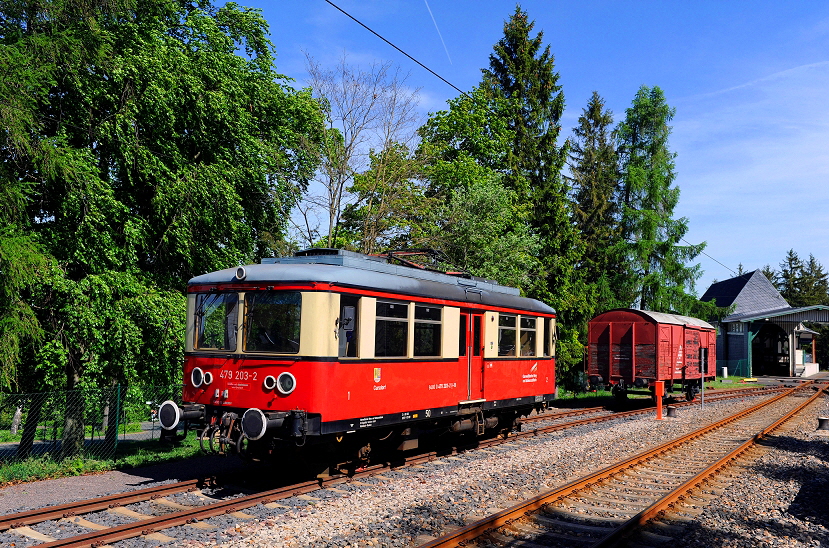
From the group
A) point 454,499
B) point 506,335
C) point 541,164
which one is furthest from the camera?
point 541,164

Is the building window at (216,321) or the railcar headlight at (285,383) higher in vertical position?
the building window at (216,321)

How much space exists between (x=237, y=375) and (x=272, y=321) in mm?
944

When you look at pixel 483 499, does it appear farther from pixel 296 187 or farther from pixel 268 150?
pixel 296 187

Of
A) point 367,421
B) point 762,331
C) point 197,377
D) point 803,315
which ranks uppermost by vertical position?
point 803,315

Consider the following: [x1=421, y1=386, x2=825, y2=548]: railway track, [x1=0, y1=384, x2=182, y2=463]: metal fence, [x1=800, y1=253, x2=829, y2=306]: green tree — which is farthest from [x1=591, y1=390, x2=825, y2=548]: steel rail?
[x1=800, y1=253, x2=829, y2=306]: green tree

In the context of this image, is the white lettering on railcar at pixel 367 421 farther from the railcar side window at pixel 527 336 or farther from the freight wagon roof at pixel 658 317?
the freight wagon roof at pixel 658 317

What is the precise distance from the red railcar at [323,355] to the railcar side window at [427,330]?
2 centimetres

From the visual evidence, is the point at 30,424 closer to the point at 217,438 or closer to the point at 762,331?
the point at 217,438

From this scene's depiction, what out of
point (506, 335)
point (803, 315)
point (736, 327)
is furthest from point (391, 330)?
point (736, 327)

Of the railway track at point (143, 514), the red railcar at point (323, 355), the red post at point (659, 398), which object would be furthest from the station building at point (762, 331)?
the railway track at point (143, 514)

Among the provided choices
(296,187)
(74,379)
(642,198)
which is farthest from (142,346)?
(642,198)

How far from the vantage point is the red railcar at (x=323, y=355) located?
915cm

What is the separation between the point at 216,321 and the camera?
33.2ft

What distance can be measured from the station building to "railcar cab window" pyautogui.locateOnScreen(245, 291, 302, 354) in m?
38.7
